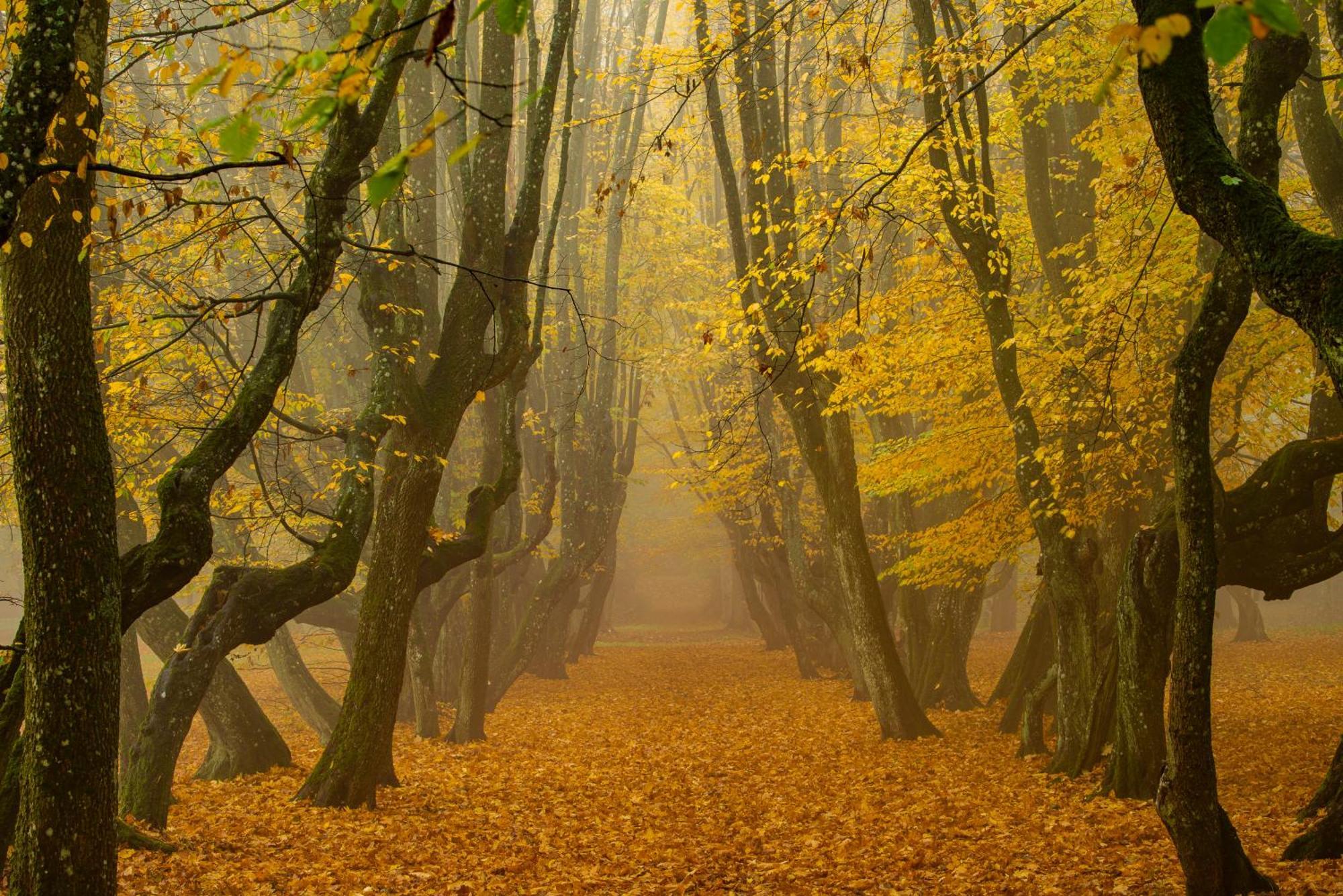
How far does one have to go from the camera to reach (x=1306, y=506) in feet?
27.0

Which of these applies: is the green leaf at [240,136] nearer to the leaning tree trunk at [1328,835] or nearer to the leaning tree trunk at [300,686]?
the leaning tree trunk at [1328,835]

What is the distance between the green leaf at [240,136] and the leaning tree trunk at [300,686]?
45.1 ft

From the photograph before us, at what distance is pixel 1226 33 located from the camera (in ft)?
6.18

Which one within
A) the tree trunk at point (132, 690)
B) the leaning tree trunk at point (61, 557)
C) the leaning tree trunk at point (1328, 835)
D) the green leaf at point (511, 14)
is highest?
the green leaf at point (511, 14)

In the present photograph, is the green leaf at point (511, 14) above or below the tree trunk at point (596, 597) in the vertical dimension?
above

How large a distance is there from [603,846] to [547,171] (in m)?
17.9

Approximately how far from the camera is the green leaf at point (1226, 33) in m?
1.87

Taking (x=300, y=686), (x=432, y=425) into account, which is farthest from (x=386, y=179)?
(x=300, y=686)

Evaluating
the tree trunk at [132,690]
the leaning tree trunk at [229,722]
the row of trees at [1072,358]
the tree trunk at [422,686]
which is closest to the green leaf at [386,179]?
the row of trees at [1072,358]

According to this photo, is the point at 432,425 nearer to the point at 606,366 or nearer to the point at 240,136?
the point at 240,136

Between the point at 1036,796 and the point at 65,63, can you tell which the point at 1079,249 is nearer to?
the point at 1036,796

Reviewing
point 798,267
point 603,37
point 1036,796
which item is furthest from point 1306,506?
point 603,37

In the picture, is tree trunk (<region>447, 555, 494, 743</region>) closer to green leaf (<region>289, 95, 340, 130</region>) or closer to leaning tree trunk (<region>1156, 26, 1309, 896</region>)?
leaning tree trunk (<region>1156, 26, 1309, 896</region>)

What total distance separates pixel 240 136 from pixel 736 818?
26.7 ft
